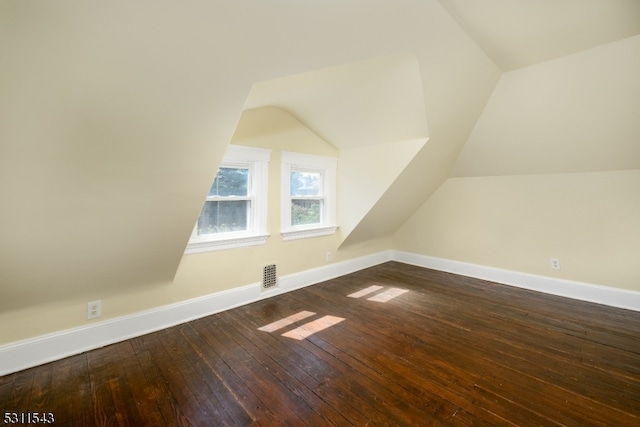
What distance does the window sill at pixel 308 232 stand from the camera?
10.9ft

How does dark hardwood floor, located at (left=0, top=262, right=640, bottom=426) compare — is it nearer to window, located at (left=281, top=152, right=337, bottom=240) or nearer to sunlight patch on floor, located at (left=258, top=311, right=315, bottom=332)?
sunlight patch on floor, located at (left=258, top=311, right=315, bottom=332)

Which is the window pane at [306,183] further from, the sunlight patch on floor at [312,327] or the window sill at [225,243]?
the sunlight patch on floor at [312,327]

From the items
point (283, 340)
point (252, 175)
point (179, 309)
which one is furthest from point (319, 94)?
point (179, 309)

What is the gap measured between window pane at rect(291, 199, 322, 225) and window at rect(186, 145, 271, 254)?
0.52 metres

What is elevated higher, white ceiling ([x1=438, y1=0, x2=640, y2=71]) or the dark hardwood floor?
white ceiling ([x1=438, y1=0, x2=640, y2=71])

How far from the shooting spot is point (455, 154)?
3553 mm

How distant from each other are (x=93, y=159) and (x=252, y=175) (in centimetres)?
168

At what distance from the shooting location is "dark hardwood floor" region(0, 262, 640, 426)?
4.97 ft

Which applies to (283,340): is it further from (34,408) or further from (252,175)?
(252,175)

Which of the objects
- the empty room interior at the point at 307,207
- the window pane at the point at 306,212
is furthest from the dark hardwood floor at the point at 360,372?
the window pane at the point at 306,212

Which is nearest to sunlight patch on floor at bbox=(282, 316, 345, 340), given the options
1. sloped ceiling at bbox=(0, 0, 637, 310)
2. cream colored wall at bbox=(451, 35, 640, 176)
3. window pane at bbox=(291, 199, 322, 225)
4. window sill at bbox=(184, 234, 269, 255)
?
window sill at bbox=(184, 234, 269, 255)

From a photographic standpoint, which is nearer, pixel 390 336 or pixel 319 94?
pixel 390 336

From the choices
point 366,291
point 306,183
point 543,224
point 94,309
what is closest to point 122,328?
point 94,309

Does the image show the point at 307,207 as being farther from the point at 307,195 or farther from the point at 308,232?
the point at 308,232
